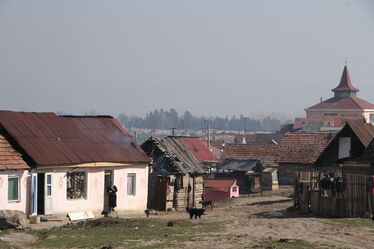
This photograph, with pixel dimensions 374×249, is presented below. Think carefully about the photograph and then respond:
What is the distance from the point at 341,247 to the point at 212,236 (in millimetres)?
4483

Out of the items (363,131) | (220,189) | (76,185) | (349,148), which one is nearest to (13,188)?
(76,185)

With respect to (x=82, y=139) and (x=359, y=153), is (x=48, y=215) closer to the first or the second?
(x=82, y=139)

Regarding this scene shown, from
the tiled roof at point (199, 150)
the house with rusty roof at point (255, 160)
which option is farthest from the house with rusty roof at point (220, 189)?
the tiled roof at point (199, 150)

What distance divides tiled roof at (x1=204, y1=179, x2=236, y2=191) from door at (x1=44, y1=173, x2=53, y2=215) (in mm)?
26406

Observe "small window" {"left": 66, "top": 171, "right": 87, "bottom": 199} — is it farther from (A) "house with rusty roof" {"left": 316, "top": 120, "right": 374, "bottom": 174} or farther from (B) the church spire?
(B) the church spire

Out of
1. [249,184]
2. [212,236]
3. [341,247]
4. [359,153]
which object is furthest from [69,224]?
[249,184]

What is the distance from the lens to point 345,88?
7451 inches

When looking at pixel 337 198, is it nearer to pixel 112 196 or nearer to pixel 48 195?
pixel 112 196

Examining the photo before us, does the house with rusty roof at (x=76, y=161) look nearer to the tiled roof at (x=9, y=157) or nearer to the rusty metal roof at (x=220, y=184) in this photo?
the tiled roof at (x=9, y=157)

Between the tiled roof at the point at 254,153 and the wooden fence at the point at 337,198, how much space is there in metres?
29.5

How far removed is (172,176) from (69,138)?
821 centimetres

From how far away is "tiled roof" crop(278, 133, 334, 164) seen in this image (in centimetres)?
6044

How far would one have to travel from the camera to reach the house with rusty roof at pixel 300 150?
60.2 meters

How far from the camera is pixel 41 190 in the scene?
114ft
